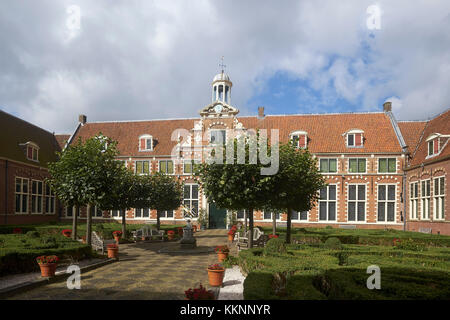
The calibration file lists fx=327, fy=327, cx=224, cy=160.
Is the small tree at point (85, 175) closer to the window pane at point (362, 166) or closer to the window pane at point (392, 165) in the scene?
the window pane at point (362, 166)

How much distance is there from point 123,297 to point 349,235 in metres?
17.2

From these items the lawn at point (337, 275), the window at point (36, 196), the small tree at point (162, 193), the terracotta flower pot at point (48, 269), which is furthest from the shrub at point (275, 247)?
the window at point (36, 196)

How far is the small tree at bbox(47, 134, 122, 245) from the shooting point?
1636 centimetres

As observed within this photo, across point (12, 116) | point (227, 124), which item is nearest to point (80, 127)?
point (12, 116)

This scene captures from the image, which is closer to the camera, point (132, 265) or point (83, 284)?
point (83, 284)

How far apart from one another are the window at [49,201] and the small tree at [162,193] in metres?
17.1

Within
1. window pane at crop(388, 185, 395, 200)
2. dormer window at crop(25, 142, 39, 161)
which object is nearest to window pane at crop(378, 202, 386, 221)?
window pane at crop(388, 185, 395, 200)

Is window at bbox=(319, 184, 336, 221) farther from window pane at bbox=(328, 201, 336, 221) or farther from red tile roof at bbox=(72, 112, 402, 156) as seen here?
red tile roof at bbox=(72, 112, 402, 156)

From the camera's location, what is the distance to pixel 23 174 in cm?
3272

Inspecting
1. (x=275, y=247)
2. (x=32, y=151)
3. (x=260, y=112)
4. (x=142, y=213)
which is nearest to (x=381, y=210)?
(x=260, y=112)

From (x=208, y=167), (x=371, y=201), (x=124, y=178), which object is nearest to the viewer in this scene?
(x=208, y=167)

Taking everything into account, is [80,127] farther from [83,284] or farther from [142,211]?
[83,284]

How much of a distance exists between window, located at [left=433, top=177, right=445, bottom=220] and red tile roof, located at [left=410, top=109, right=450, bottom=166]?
1920 mm

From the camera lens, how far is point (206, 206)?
122 ft
